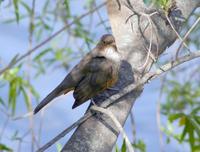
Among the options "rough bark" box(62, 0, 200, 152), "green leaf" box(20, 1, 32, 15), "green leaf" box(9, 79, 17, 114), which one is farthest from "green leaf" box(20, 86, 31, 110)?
"rough bark" box(62, 0, 200, 152)

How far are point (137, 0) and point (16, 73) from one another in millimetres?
795

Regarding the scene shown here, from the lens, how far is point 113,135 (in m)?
1.59

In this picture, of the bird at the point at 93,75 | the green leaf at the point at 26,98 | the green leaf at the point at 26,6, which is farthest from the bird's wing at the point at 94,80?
the green leaf at the point at 26,6

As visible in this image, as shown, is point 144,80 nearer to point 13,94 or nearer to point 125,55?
point 125,55

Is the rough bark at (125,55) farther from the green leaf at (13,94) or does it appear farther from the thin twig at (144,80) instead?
the green leaf at (13,94)

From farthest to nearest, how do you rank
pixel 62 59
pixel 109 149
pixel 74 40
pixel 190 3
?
pixel 62 59
pixel 74 40
pixel 190 3
pixel 109 149

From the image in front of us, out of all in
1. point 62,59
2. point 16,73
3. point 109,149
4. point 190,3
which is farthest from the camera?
point 62,59

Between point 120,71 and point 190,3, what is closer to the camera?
point 120,71

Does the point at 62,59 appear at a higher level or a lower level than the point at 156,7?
lower

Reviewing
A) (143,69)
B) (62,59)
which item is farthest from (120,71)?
(62,59)

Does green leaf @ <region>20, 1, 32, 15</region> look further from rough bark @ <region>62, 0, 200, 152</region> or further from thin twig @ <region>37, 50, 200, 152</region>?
thin twig @ <region>37, 50, 200, 152</region>

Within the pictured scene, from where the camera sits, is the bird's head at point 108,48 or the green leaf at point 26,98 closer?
the bird's head at point 108,48

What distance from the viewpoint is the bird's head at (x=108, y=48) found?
177 cm

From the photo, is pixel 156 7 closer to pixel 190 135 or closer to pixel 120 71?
pixel 120 71
